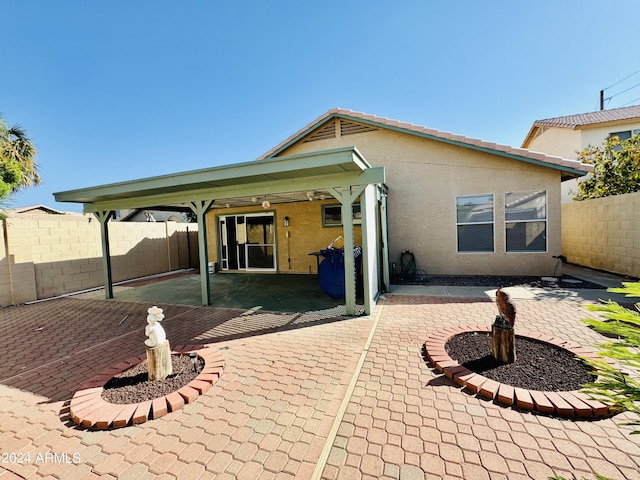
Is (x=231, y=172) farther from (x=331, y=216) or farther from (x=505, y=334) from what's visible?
(x=331, y=216)

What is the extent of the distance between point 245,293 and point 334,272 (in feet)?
8.82

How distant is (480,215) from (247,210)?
26.4ft

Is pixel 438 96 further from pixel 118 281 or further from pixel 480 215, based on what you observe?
pixel 118 281

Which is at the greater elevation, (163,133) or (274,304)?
(163,133)

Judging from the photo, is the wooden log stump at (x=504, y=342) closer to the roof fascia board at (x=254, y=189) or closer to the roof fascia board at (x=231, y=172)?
the roof fascia board at (x=254, y=189)

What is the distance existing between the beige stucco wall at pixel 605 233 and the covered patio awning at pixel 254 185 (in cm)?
700

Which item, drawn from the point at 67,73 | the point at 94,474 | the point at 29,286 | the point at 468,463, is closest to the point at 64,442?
the point at 94,474

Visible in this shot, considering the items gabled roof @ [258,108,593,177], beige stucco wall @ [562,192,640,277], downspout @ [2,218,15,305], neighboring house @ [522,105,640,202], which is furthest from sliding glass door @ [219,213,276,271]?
neighboring house @ [522,105,640,202]

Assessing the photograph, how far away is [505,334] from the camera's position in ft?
10.2

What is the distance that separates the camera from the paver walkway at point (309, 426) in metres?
1.94

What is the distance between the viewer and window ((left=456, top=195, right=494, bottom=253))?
8.06 meters

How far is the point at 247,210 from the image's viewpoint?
10781mm

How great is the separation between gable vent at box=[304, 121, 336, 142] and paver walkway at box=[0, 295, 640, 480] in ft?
24.9

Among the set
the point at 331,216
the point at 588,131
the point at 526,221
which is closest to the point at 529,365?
the point at 526,221
